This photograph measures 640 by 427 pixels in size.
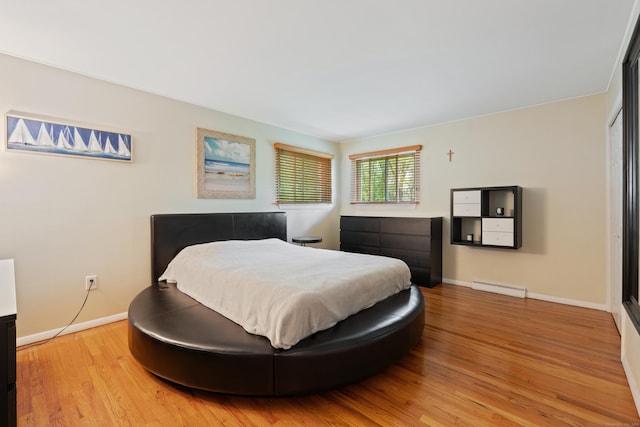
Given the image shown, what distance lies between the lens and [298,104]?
3.55 meters

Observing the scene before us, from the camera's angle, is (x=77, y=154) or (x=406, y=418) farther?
(x=77, y=154)

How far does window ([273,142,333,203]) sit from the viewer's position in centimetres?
455

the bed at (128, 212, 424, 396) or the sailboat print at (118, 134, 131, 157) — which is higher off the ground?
the sailboat print at (118, 134, 131, 157)

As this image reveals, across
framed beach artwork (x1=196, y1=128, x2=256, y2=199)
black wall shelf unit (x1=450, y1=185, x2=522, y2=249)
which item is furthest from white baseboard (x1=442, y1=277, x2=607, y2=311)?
framed beach artwork (x1=196, y1=128, x2=256, y2=199)

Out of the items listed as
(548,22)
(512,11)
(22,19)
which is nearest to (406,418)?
(512,11)

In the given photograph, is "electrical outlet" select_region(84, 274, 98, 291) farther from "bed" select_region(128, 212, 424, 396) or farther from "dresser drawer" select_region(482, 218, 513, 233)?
"dresser drawer" select_region(482, 218, 513, 233)

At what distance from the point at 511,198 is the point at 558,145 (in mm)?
753

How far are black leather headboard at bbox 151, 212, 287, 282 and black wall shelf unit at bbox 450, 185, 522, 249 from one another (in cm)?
250

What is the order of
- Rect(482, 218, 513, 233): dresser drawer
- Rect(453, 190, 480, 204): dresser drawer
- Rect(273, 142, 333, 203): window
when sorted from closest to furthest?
Rect(482, 218, 513, 233): dresser drawer
Rect(453, 190, 480, 204): dresser drawer
Rect(273, 142, 333, 203): window

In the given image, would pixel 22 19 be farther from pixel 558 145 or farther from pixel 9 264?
pixel 558 145

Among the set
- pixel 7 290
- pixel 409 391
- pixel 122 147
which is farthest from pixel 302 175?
pixel 7 290

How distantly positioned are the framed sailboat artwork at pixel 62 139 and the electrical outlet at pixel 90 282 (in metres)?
1.11

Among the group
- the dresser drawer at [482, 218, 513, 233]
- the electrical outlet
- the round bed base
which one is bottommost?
the round bed base

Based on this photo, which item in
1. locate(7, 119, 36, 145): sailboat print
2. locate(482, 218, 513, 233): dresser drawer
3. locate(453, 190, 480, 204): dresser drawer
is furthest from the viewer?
locate(453, 190, 480, 204): dresser drawer
